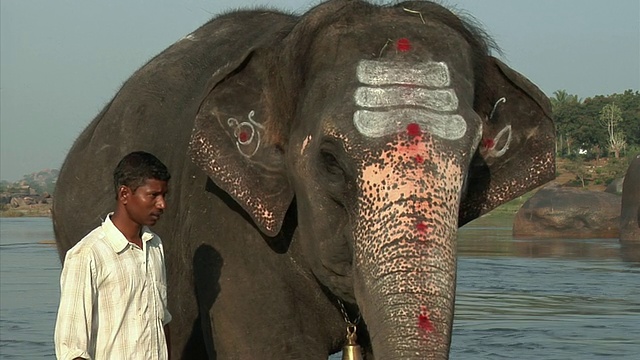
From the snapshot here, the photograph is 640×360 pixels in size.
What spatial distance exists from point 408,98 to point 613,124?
63.6 meters

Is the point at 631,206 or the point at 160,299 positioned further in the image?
the point at 631,206

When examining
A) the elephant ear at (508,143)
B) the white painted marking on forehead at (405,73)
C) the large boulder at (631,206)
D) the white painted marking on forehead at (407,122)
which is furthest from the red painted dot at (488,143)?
the large boulder at (631,206)

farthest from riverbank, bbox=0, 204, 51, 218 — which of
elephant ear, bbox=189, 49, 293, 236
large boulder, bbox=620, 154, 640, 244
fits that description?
elephant ear, bbox=189, 49, 293, 236

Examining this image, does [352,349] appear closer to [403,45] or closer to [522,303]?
[403,45]

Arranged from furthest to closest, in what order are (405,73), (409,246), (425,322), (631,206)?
(631,206) → (405,73) → (409,246) → (425,322)

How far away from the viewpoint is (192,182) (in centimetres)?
640

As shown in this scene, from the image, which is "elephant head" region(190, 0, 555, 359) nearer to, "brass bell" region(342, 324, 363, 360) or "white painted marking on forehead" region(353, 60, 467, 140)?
"white painted marking on forehead" region(353, 60, 467, 140)

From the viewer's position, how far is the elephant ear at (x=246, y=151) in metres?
5.91

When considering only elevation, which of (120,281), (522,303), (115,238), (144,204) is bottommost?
(522,303)

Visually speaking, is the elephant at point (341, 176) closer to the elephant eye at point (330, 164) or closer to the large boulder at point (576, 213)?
the elephant eye at point (330, 164)

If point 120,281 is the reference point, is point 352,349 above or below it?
below

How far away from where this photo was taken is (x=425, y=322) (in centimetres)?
473

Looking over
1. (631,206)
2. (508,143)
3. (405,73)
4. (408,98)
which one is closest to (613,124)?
(631,206)

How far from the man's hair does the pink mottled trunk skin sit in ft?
2.46
